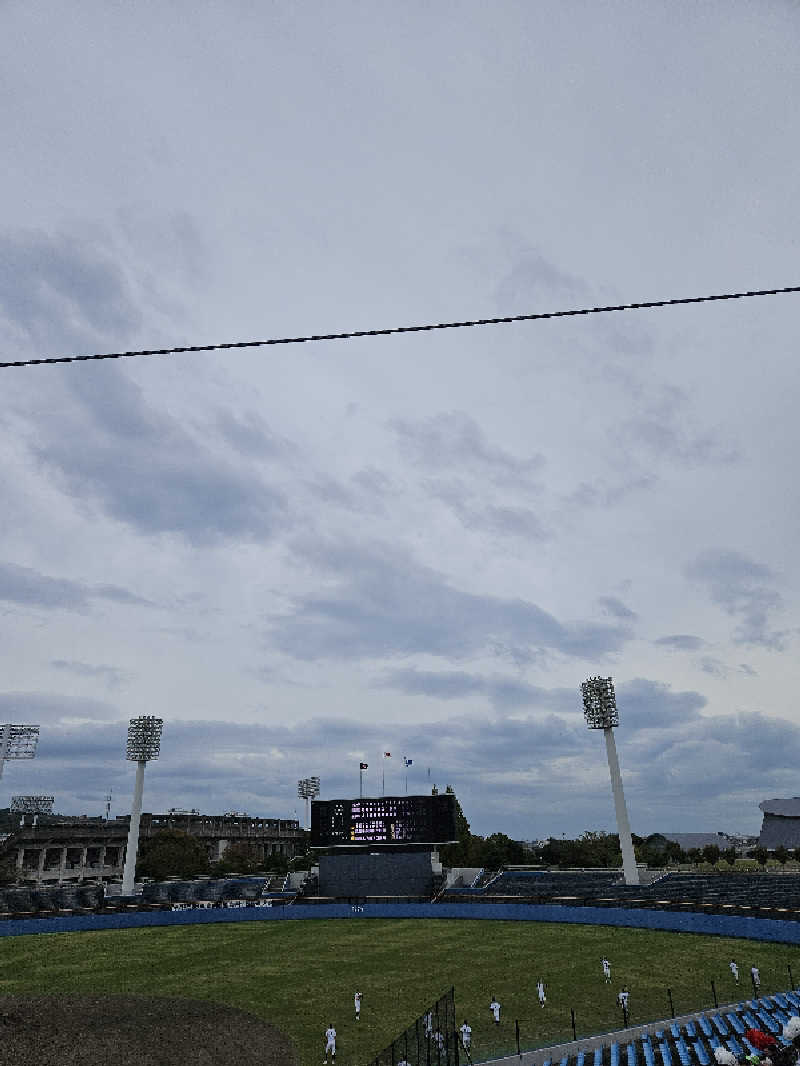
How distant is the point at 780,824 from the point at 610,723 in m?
84.3

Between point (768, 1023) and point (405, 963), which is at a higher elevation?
point (768, 1023)

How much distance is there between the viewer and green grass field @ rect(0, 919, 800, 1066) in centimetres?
2625

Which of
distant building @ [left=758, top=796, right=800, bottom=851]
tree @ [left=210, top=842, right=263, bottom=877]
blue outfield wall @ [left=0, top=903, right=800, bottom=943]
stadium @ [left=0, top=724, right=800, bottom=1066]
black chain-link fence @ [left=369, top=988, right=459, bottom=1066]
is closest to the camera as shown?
black chain-link fence @ [left=369, top=988, right=459, bottom=1066]

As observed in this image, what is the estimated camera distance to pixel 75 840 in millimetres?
112500

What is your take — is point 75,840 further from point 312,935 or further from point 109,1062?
point 109,1062

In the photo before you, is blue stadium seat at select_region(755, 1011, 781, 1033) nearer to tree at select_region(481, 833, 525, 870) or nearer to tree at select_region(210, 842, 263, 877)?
tree at select_region(481, 833, 525, 870)

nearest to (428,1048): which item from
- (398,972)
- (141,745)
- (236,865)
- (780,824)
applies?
(398,972)

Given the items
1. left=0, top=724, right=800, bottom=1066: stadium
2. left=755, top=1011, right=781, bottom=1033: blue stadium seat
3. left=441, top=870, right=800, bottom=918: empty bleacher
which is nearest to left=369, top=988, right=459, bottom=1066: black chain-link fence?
left=0, top=724, right=800, bottom=1066: stadium

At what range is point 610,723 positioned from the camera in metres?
71.6

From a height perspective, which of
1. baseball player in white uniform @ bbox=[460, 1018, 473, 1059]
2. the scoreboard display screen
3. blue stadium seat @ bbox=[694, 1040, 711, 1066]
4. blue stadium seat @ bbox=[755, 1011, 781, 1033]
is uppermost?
the scoreboard display screen

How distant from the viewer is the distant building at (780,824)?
124688mm

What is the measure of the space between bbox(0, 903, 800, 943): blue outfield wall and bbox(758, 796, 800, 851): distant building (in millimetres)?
89116

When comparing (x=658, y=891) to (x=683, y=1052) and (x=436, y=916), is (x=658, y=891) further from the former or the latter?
(x=683, y=1052)

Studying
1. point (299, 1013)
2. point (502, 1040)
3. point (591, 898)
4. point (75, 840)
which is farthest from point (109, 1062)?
point (75, 840)
